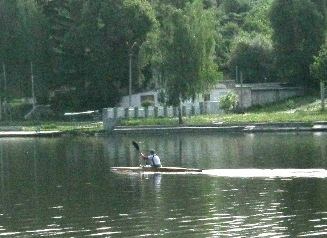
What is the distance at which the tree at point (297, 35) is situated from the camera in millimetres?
96438

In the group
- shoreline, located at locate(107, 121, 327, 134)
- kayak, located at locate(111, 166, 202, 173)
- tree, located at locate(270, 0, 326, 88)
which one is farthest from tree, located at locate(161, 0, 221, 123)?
kayak, located at locate(111, 166, 202, 173)

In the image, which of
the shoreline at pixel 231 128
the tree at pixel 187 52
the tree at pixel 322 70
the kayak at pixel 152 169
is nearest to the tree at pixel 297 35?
the tree at pixel 322 70

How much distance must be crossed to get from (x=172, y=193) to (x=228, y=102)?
53.1 m

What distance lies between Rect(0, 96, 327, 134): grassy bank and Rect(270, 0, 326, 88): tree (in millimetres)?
3557

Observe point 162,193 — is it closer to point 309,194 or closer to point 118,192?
point 118,192

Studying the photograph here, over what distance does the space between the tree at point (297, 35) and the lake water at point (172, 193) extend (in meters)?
29.8

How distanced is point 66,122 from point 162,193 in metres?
57.6

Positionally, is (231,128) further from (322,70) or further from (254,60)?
(254,60)

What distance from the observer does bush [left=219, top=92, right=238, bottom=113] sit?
92000mm

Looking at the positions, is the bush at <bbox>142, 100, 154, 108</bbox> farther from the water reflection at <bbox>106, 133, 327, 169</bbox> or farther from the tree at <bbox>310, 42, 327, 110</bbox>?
the tree at <bbox>310, 42, 327, 110</bbox>

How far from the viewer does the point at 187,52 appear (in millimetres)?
86500

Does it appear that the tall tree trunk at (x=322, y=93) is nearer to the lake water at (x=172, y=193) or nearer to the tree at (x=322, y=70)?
the tree at (x=322, y=70)

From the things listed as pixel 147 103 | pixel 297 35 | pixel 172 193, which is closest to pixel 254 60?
pixel 297 35

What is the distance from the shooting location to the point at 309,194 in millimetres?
37219
